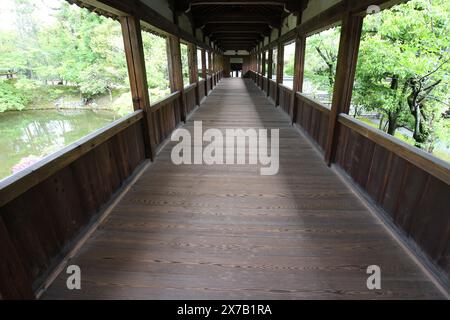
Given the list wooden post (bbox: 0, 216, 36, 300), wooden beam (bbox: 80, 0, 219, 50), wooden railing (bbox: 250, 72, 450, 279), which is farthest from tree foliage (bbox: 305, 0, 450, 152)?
wooden post (bbox: 0, 216, 36, 300)

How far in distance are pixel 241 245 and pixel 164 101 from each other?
11.1 ft

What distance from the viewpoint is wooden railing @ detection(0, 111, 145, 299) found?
56.5 inches

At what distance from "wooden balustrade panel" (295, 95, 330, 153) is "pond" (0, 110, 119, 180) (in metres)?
3.26

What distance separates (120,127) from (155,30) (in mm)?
2393

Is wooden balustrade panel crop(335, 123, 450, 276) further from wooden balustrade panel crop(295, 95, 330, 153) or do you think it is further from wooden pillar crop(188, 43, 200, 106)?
wooden pillar crop(188, 43, 200, 106)

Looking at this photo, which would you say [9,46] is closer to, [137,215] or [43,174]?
[43,174]

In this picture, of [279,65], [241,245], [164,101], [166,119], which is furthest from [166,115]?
[279,65]

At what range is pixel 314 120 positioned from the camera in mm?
4648

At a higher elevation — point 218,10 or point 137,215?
point 218,10

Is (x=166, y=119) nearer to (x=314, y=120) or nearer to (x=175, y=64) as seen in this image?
(x=175, y=64)

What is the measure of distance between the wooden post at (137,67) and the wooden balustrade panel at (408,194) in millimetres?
2833

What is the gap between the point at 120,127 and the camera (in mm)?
2879

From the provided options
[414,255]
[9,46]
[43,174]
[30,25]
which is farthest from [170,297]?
[30,25]
